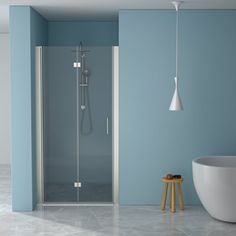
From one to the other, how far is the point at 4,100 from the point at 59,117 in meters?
3.15

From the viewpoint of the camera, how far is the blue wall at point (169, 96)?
A: 552 cm

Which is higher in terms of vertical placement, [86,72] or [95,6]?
[95,6]

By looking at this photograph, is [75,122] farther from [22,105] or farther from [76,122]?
[22,105]

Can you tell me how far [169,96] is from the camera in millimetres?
5566

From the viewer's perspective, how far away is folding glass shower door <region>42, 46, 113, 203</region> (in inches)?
220

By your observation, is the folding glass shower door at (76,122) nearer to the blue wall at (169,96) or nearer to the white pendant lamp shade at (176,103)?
the blue wall at (169,96)

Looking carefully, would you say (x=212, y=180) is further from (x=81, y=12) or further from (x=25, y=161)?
(x=81, y=12)

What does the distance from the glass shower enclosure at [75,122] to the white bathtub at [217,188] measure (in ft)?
3.98

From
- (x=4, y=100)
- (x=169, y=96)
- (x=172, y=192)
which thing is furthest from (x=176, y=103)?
(x=4, y=100)

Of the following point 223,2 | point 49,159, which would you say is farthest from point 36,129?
point 223,2

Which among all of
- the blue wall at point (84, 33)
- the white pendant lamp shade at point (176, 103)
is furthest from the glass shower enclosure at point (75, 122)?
the blue wall at point (84, 33)

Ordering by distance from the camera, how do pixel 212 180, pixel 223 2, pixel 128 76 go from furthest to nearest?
pixel 128 76 → pixel 223 2 → pixel 212 180

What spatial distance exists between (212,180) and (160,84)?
4.57 feet

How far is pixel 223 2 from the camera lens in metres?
5.08
